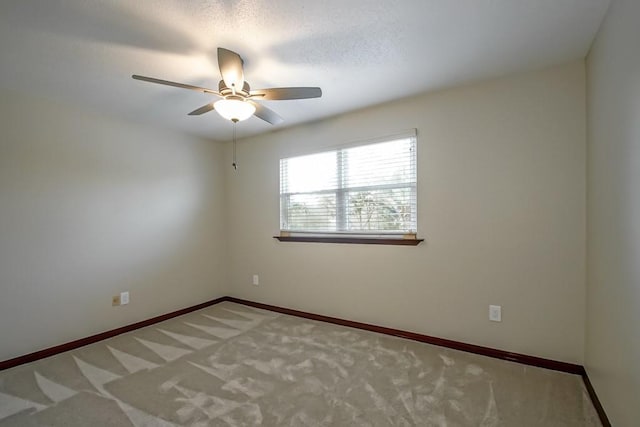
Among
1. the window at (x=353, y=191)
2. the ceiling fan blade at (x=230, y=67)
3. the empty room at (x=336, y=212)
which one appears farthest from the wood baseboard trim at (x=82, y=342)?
the ceiling fan blade at (x=230, y=67)

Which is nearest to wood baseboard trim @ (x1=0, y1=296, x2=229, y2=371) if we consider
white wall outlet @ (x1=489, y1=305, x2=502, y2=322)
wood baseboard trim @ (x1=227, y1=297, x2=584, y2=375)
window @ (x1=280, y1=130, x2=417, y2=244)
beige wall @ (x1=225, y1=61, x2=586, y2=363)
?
wood baseboard trim @ (x1=227, y1=297, x2=584, y2=375)

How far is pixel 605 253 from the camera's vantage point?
168cm

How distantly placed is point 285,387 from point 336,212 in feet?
5.83

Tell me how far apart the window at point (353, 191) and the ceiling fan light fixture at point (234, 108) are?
54.8 inches

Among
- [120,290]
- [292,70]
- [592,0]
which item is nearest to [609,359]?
[592,0]

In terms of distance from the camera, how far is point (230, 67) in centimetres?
177

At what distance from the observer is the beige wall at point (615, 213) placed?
4.25 feet

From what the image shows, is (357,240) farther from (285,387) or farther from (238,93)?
(238,93)

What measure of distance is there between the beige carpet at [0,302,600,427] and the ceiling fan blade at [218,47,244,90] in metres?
2.01

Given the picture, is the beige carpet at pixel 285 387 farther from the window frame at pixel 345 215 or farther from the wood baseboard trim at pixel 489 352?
the window frame at pixel 345 215

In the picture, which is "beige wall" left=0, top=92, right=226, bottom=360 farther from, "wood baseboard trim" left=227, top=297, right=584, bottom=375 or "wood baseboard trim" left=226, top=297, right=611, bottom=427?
"wood baseboard trim" left=226, top=297, right=611, bottom=427

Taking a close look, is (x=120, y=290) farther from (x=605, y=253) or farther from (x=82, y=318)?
(x=605, y=253)

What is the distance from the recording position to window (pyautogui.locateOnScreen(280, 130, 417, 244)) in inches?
111

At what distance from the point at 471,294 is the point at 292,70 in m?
2.29
